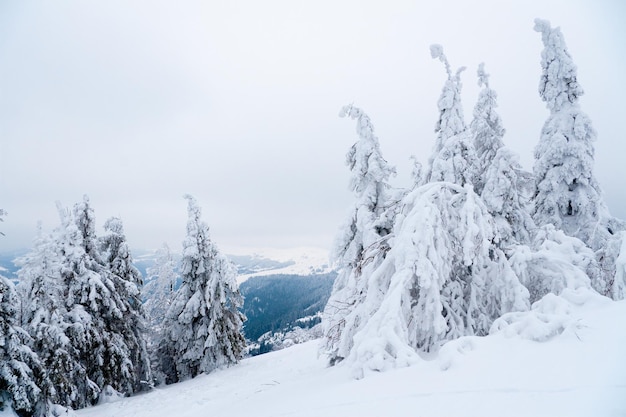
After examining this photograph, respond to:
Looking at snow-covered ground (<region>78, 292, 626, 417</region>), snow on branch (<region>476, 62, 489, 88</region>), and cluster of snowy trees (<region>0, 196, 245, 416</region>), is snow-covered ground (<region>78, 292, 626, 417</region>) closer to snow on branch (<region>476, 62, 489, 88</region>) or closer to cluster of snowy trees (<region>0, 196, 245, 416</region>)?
cluster of snowy trees (<region>0, 196, 245, 416</region>)

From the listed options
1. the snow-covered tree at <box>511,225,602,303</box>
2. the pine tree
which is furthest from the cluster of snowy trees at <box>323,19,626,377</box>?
the pine tree

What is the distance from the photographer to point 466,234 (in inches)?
223

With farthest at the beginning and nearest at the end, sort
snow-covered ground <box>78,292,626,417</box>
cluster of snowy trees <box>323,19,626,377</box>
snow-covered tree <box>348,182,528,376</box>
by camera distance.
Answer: cluster of snowy trees <box>323,19,626,377</box> → snow-covered tree <box>348,182,528,376</box> → snow-covered ground <box>78,292,626,417</box>

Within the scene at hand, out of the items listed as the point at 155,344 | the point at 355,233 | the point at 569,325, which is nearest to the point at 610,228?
the point at 355,233

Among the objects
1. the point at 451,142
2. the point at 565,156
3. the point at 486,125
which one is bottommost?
the point at 565,156

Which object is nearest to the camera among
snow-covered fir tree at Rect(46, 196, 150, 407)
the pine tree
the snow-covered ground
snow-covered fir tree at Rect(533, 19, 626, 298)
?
the snow-covered ground

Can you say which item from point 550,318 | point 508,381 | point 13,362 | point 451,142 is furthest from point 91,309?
point 550,318

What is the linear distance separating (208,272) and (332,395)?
1817 cm

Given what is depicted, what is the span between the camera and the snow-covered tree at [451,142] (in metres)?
10.1

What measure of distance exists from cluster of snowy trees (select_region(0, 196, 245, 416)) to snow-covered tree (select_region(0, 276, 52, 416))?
0.07ft

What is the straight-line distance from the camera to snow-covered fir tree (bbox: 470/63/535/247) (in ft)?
35.1

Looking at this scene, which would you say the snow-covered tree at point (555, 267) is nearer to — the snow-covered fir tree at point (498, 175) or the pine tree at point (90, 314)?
the snow-covered fir tree at point (498, 175)

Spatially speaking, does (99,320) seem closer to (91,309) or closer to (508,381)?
(91,309)

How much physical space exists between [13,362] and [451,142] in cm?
1434
